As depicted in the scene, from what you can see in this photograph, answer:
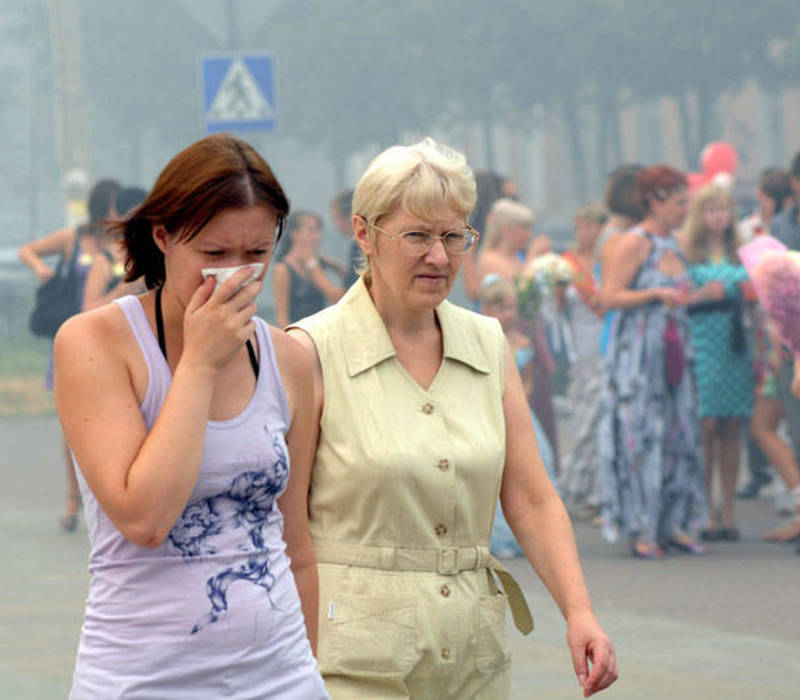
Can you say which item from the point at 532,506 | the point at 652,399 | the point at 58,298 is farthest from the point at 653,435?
the point at 532,506

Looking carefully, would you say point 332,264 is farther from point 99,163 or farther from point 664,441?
point 99,163

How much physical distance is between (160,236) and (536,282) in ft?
28.5

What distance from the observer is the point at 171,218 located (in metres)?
3.16

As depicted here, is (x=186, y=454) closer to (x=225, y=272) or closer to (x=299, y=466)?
(x=225, y=272)

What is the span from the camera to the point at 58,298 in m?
11.6

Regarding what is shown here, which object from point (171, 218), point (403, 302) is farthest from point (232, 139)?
point (403, 302)

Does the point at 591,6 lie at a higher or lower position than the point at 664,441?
higher

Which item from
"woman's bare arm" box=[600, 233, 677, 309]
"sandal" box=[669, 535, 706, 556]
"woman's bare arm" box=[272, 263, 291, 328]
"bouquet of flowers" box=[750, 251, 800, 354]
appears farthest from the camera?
"woman's bare arm" box=[272, 263, 291, 328]

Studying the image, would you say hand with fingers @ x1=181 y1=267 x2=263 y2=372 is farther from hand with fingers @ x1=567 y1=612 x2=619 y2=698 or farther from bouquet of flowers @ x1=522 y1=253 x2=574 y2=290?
bouquet of flowers @ x1=522 y1=253 x2=574 y2=290

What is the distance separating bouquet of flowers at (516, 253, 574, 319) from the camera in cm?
1180

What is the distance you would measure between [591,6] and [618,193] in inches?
945

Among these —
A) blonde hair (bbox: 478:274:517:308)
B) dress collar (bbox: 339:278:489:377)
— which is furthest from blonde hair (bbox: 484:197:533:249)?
dress collar (bbox: 339:278:489:377)

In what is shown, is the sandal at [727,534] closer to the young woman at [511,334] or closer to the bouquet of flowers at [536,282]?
the young woman at [511,334]

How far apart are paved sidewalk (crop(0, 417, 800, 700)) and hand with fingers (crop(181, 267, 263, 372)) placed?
4134 millimetres
